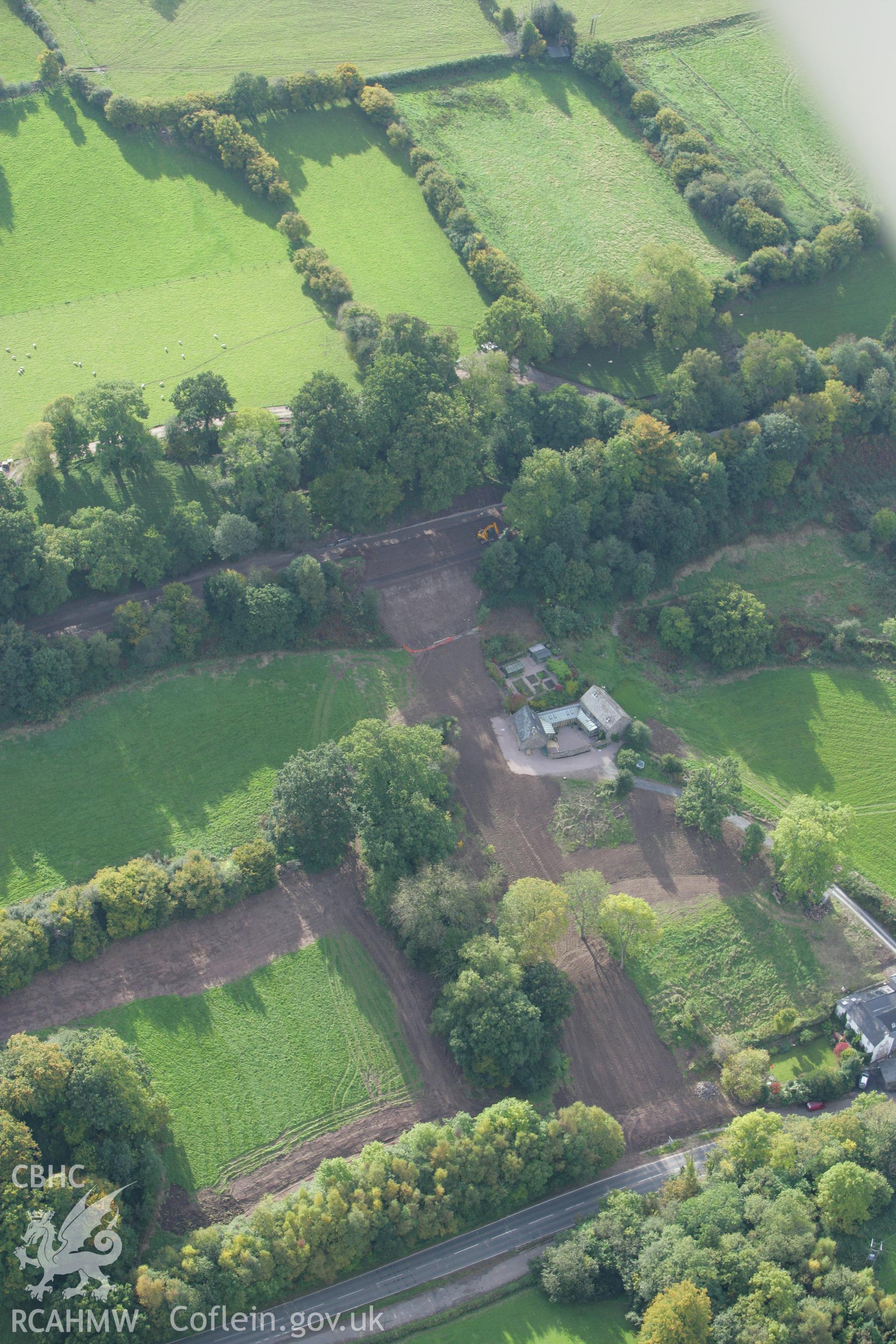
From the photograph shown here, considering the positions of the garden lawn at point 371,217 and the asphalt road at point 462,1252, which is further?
the garden lawn at point 371,217

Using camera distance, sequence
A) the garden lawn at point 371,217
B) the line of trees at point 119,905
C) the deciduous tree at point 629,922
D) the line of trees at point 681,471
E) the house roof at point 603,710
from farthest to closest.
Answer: the garden lawn at point 371,217
the line of trees at point 681,471
the house roof at point 603,710
the deciduous tree at point 629,922
the line of trees at point 119,905

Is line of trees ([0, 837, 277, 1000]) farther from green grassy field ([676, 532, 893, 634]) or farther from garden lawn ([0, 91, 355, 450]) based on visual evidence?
green grassy field ([676, 532, 893, 634])

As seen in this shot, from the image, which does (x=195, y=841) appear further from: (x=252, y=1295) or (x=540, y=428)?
(x=540, y=428)

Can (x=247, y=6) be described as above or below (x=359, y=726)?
above

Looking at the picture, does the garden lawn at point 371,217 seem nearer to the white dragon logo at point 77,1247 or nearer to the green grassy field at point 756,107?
the green grassy field at point 756,107

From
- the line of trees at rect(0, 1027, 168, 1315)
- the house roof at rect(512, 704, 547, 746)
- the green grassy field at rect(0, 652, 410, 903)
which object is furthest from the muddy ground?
the green grassy field at rect(0, 652, 410, 903)

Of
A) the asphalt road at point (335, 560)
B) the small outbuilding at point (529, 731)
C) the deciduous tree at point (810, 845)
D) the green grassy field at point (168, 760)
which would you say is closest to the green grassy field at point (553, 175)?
the asphalt road at point (335, 560)

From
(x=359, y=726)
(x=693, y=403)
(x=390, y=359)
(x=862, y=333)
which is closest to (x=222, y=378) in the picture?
(x=390, y=359)
